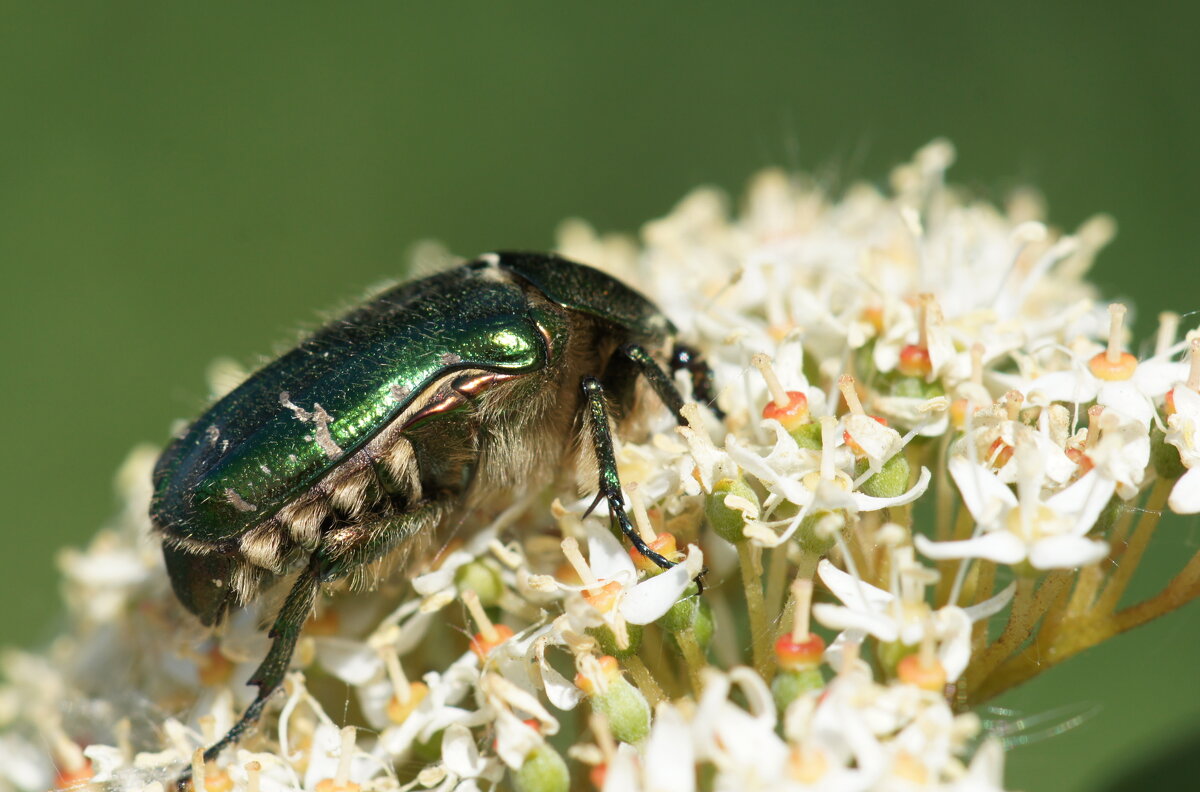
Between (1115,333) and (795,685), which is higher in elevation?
(1115,333)

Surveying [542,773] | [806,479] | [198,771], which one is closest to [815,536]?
[806,479]

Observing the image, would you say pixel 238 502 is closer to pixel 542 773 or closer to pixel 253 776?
pixel 253 776

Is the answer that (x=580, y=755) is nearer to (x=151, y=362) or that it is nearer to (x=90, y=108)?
(x=151, y=362)

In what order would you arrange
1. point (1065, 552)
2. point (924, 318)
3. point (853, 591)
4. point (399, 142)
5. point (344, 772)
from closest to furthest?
point (1065, 552), point (853, 591), point (344, 772), point (924, 318), point (399, 142)

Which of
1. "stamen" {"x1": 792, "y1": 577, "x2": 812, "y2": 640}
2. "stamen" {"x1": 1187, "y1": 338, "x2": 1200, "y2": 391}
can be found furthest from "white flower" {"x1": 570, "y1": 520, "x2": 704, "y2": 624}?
"stamen" {"x1": 1187, "y1": 338, "x2": 1200, "y2": 391}

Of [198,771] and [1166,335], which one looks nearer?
[198,771]

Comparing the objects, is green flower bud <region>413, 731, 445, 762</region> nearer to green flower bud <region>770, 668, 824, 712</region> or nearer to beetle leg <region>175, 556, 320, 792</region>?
beetle leg <region>175, 556, 320, 792</region>

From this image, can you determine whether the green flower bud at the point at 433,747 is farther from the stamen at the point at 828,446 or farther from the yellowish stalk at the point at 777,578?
the stamen at the point at 828,446
